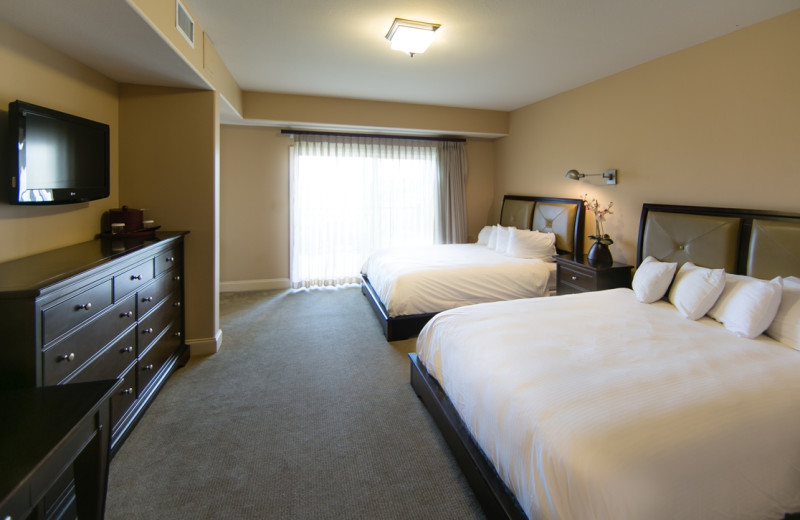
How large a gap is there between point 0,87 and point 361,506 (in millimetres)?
2693

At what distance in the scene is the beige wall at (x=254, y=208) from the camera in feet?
17.6

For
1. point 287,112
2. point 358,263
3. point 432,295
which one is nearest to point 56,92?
point 287,112

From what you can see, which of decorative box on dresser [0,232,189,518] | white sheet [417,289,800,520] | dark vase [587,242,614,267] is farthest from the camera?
dark vase [587,242,614,267]

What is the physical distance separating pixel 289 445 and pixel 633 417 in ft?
5.79

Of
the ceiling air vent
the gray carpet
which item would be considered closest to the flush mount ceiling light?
the ceiling air vent

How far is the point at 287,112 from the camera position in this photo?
493 centimetres

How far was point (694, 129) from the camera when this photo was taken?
3.13m

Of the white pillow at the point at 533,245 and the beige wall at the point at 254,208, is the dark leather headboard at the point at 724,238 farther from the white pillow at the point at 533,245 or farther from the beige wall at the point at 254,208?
the beige wall at the point at 254,208

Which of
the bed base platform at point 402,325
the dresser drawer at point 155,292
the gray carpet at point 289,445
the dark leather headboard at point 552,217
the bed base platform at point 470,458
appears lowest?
the gray carpet at point 289,445

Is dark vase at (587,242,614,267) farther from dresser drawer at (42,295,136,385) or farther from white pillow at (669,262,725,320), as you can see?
dresser drawer at (42,295,136,385)

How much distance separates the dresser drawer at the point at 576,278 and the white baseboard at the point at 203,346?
3.43 metres

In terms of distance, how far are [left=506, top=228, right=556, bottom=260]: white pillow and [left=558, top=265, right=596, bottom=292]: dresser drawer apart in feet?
1.37

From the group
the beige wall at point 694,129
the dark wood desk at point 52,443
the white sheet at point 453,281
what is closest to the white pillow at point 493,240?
the white sheet at point 453,281

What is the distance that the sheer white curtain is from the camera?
18.2 feet
